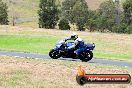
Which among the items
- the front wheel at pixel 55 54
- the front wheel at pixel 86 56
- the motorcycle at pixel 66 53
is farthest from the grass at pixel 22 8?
the front wheel at pixel 86 56

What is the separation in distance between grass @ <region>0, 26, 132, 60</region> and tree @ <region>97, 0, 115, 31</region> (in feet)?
190

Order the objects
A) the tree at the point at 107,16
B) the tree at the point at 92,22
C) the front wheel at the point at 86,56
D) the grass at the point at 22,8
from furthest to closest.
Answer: the grass at the point at 22,8, the tree at the point at 107,16, the tree at the point at 92,22, the front wheel at the point at 86,56

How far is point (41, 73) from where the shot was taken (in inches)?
781

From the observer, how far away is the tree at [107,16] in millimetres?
108412

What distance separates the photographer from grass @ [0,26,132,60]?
126 ft

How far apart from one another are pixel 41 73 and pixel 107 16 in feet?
338

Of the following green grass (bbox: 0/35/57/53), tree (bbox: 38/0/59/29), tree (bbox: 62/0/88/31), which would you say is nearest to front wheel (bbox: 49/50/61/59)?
green grass (bbox: 0/35/57/53)

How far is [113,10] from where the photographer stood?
127 meters

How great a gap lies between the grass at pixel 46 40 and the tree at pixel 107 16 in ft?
190

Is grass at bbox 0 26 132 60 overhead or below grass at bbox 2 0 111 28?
overhead

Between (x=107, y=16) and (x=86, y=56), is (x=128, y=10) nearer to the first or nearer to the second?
(x=107, y=16)

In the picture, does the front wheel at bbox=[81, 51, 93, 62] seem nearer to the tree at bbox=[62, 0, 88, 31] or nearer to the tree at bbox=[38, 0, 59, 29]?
the tree at bbox=[38, 0, 59, 29]

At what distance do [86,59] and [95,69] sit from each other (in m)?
5.10

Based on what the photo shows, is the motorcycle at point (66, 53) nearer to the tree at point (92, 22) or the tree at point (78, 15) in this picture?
the tree at point (92, 22)
